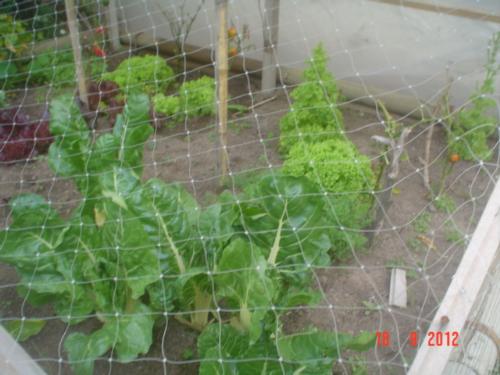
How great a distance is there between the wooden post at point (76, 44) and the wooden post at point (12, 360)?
6.03 feet

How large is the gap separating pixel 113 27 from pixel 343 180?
2443mm

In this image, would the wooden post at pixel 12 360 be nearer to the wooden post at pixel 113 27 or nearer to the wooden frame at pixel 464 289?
the wooden frame at pixel 464 289

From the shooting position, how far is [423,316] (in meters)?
1.68

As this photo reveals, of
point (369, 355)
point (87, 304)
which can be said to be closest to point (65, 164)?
point (87, 304)

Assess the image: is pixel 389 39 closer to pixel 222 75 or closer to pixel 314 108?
pixel 314 108

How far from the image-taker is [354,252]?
67.3 inches

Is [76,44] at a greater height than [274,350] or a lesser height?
greater

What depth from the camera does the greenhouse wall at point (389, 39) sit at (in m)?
2.30

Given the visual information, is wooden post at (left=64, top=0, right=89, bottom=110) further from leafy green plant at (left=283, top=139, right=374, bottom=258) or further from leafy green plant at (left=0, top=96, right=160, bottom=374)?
leafy green plant at (left=283, top=139, right=374, bottom=258)

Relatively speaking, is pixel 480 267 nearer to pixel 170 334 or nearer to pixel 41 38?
pixel 170 334

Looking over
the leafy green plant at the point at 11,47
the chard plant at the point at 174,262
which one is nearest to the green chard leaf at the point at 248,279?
the chard plant at the point at 174,262

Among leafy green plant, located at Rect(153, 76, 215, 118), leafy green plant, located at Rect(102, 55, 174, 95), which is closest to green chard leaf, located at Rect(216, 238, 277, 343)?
leafy green plant, located at Rect(153, 76, 215, 118)

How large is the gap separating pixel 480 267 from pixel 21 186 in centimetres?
212

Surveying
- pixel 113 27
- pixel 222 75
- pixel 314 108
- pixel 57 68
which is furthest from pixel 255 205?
pixel 113 27
